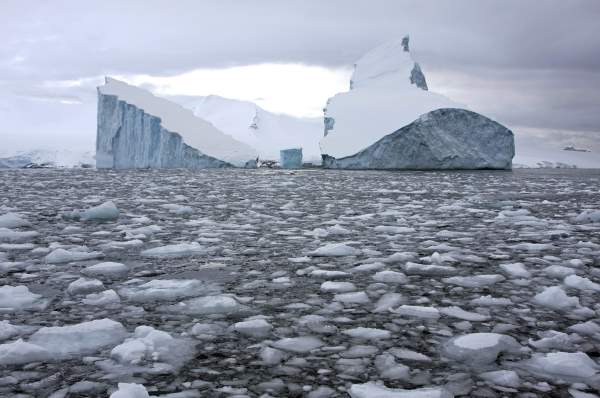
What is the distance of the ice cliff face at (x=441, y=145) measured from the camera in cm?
2180

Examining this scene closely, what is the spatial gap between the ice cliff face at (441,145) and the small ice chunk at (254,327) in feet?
65.4

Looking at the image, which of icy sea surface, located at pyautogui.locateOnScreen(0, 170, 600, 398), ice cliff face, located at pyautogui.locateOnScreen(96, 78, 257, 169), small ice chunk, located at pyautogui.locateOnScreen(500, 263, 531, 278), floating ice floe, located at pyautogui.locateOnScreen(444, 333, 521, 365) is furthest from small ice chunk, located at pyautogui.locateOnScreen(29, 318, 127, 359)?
ice cliff face, located at pyautogui.locateOnScreen(96, 78, 257, 169)

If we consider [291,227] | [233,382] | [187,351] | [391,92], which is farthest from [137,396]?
[391,92]

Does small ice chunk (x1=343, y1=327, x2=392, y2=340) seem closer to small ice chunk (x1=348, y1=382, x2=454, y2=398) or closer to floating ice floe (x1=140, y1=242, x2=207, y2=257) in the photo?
small ice chunk (x1=348, y1=382, x2=454, y2=398)

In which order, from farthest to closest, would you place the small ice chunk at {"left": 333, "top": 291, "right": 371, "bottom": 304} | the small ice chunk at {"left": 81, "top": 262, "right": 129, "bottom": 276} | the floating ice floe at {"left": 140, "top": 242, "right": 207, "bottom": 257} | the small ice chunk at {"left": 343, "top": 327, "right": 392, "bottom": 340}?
1. the floating ice floe at {"left": 140, "top": 242, "right": 207, "bottom": 257}
2. the small ice chunk at {"left": 81, "top": 262, "right": 129, "bottom": 276}
3. the small ice chunk at {"left": 333, "top": 291, "right": 371, "bottom": 304}
4. the small ice chunk at {"left": 343, "top": 327, "right": 392, "bottom": 340}

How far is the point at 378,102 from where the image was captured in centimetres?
2456

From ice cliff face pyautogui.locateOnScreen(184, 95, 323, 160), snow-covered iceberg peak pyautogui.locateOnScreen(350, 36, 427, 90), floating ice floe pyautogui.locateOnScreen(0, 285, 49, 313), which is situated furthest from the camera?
ice cliff face pyautogui.locateOnScreen(184, 95, 323, 160)

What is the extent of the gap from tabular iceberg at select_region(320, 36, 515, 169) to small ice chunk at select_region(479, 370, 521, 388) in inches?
795

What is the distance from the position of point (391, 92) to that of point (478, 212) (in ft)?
67.5

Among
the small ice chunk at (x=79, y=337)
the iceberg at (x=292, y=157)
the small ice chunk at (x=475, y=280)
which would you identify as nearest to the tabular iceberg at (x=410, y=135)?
Result: the iceberg at (x=292, y=157)

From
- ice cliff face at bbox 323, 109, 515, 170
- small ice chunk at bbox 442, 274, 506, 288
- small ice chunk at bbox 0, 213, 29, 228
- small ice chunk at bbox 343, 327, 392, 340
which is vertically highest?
ice cliff face at bbox 323, 109, 515, 170

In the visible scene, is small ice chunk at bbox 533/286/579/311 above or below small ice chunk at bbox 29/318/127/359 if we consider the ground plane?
above

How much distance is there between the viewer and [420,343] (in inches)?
74.4

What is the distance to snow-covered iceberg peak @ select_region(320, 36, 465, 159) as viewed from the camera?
22.4 m
